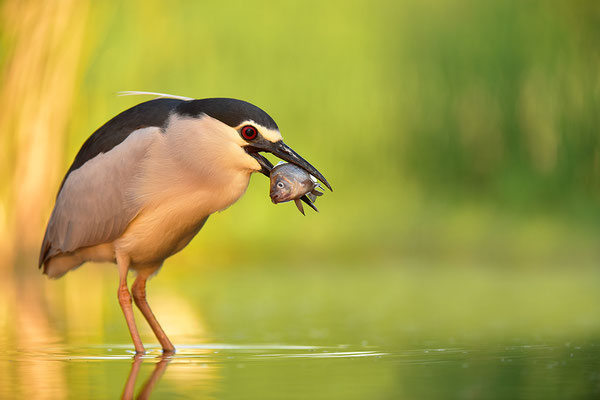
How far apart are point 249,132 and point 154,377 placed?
108 cm

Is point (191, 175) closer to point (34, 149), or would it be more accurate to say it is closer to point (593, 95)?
point (34, 149)

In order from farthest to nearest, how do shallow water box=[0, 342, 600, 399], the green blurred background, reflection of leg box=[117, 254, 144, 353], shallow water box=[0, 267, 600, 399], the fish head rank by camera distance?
the green blurred background → reflection of leg box=[117, 254, 144, 353] → the fish head → shallow water box=[0, 267, 600, 399] → shallow water box=[0, 342, 600, 399]

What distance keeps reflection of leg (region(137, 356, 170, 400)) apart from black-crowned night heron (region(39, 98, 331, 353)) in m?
0.43

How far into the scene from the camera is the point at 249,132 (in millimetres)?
3998

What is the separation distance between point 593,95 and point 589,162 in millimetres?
651

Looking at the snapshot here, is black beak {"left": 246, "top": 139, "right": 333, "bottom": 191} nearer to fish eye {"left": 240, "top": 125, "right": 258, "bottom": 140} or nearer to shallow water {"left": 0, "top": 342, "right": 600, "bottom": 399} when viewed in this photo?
fish eye {"left": 240, "top": 125, "right": 258, "bottom": 140}

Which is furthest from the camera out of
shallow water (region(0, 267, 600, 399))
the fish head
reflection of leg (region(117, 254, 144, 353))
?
reflection of leg (region(117, 254, 144, 353))

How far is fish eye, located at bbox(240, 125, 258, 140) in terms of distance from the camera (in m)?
3.99

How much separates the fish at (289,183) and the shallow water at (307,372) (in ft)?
1.88

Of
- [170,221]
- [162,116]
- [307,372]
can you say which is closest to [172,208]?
[170,221]

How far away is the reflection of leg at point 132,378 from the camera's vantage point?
291 cm

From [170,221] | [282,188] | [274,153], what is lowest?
[170,221]

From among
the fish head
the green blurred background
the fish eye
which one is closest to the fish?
the fish head

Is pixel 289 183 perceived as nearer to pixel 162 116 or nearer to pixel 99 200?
pixel 162 116
